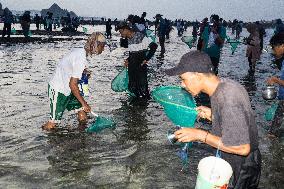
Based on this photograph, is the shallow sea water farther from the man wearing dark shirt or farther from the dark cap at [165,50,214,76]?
the dark cap at [165,50,214,76]

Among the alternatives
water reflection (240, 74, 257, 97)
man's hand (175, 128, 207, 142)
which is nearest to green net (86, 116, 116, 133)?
man's hand (175, 128, 207, 142)

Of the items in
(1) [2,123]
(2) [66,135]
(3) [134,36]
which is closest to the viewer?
(2) [66,135]

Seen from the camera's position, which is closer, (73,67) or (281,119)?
(73,67)

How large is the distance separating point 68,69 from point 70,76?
0.38 feet

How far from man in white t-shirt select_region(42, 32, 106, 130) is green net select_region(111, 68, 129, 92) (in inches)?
89.0

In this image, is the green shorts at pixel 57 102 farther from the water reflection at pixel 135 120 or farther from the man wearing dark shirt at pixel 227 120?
the man wearing dark shirt at pixel 227 120

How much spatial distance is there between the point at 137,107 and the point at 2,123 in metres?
2.95

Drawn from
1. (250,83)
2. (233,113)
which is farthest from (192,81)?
(250,83)

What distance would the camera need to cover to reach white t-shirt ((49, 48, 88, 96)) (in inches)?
201

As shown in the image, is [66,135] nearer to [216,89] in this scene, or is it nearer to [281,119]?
[281,119]

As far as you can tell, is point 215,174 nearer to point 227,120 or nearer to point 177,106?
point 227,120

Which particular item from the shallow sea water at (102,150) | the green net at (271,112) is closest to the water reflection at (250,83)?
the shallow sea water at (102,150)

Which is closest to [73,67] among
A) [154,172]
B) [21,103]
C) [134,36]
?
[154,172]

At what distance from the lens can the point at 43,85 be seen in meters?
10.4
